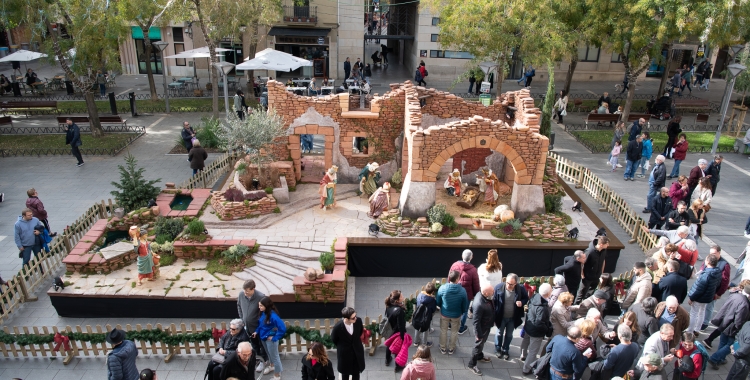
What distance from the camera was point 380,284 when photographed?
1276cm

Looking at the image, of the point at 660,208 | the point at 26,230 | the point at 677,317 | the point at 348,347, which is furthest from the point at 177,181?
the point at 677,317

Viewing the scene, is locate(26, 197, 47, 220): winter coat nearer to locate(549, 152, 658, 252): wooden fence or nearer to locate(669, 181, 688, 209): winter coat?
locate(549, 152, 658, 252): wooden fence

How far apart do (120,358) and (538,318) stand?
6.45 meters

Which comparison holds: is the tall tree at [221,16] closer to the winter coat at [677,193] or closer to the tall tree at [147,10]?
the tall tree at [147,10]

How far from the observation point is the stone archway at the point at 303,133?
637 inches

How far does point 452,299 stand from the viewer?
30.8 ft

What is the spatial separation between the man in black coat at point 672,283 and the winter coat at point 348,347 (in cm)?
551

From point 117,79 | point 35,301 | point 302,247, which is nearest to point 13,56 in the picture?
point 117,79

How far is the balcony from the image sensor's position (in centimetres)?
3198

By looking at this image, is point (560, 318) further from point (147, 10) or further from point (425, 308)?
point (147, 10)

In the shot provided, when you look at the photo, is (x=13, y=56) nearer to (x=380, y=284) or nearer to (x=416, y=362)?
(x=380, y=284)

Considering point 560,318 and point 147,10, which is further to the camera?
point 147,10

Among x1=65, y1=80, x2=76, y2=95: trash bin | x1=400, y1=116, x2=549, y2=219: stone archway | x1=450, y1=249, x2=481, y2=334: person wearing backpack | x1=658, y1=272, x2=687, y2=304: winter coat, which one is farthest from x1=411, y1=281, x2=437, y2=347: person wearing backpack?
x1=65, y1=80, x2=76, y2=95: trash bin

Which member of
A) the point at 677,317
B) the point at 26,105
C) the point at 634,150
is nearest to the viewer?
the point at 677,317
